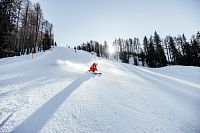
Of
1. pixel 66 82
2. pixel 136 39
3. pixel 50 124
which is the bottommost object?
pixel 50 124

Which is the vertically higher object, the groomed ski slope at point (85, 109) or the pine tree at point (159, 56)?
the pine tree at point (159, 56)

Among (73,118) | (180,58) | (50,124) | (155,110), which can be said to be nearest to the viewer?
(50,124)

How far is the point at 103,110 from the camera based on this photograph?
7.37 m

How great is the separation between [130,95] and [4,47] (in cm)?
2316

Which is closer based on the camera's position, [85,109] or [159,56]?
[85,109]

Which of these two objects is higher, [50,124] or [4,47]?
[4,47]

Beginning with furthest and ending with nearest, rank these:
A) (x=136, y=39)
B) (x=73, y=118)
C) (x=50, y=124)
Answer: (x=136, y=39) < (x=73, y=118) < (x=50, y=124)

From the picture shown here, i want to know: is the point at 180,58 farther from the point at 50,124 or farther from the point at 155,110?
the point at 50,124

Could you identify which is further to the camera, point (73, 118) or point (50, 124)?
point (73, 118)

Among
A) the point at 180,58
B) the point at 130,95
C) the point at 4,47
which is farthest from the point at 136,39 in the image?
the point at 130,95

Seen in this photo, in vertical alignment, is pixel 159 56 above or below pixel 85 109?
above

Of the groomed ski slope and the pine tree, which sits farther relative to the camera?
the pine tree

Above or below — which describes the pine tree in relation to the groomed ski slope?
above

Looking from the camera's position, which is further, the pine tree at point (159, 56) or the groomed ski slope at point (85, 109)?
the pine tree at point (159, 56)
